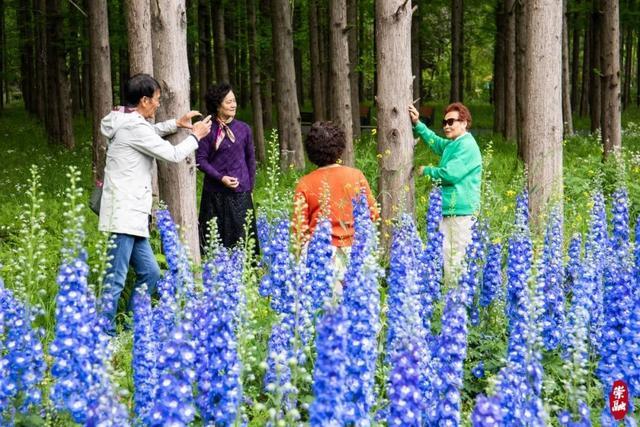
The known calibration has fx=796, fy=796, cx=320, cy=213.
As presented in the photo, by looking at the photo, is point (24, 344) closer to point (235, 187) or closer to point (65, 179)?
point (235, 187)

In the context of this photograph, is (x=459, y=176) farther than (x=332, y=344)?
Yes

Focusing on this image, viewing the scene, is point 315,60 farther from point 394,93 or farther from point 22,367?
point 22,367

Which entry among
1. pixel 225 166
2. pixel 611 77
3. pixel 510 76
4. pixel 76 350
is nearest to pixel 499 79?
pixel 510 76

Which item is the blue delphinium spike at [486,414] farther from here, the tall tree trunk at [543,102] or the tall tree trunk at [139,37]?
the tall tree trunk at [139,37]

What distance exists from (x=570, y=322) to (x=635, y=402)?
62cm

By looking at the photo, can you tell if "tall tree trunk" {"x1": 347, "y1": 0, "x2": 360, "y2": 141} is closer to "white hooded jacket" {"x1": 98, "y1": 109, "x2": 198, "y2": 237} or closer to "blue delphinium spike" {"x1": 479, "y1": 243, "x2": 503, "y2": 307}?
"white hooded jacket" {"x1": 98, "y1": 109, "x2": 198, "y2": 237}

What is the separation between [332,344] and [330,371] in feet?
0.31

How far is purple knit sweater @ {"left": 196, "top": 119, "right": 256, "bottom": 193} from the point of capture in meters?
6.98

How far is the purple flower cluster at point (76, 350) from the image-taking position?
3213mm

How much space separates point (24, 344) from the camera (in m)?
3.64

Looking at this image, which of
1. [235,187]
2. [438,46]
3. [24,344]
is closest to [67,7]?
[235,187]

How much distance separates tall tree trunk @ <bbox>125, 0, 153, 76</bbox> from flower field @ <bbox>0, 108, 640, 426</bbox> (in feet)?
6.52

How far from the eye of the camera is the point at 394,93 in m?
6.82

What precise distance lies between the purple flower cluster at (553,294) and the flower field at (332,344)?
1 cm
